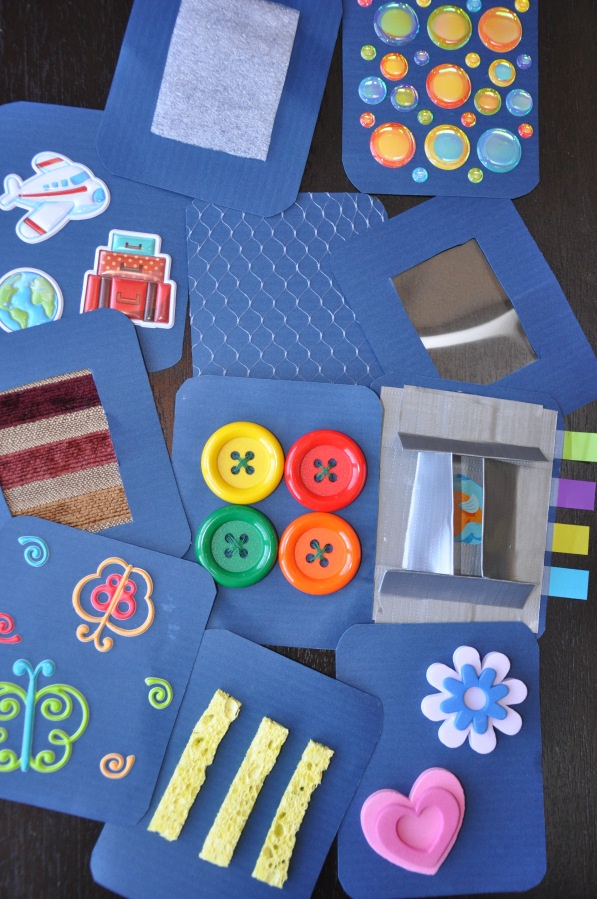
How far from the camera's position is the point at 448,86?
0.76m

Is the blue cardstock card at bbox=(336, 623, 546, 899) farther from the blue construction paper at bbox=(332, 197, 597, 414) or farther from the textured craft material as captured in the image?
the textured craft material

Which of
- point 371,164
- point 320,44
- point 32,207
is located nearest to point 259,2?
point 320,44

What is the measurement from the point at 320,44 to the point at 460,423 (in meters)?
0.44

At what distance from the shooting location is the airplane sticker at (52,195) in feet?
2.34

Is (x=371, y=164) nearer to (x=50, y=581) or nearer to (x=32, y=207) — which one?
(x=32, y=207)

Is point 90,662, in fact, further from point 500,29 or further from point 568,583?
point 500,29

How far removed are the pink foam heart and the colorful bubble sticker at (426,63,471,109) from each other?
28.4 inches

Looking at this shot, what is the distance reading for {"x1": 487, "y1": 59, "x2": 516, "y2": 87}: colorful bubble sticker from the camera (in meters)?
0.76

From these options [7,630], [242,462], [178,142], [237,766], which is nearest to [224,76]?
[178,142]

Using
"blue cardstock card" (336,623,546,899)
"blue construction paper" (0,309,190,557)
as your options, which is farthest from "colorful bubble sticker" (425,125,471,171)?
"blue cardstock card" (336,623,546,899)

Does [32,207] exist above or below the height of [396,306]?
above

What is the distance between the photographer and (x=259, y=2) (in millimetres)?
740

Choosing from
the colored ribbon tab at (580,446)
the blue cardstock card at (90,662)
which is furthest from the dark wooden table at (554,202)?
the blue cardstock card at (90,662)

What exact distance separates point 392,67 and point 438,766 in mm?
754
